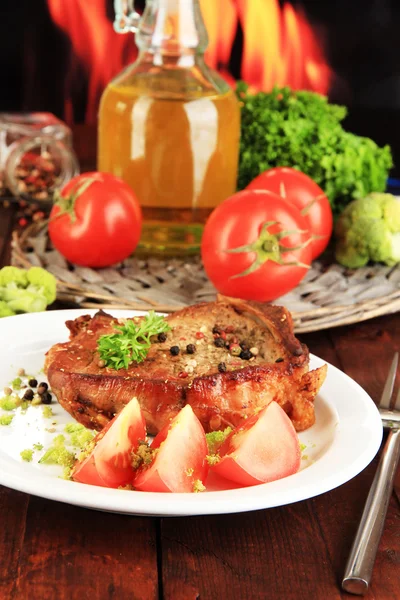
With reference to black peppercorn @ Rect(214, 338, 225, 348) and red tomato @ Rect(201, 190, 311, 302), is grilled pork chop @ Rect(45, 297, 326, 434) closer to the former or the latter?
black peppercorn @ Rect(214, 338, 225, 348)

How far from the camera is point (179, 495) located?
1.28 meters

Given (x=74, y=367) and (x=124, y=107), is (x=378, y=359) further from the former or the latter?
(x=124, y=107)

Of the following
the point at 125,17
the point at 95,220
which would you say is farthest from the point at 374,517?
the point at 125,17

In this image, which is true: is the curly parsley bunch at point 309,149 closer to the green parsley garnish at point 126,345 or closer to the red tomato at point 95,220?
the red tomato at point 95,220

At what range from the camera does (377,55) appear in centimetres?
459

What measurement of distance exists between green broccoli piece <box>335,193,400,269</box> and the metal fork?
36.4 inches

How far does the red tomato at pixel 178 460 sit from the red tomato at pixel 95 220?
1.13 metres

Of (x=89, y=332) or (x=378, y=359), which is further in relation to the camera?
(x=378, y=359)

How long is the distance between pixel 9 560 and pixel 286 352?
674 mm

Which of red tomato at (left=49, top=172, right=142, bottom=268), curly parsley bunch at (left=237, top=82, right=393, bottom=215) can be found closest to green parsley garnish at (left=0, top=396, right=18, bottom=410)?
red tomato at (left=49, top=172, right=142, bottom=268)

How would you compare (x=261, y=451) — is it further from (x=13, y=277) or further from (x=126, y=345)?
(x=13, y=277)

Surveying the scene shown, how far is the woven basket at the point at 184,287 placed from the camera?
7.49ft

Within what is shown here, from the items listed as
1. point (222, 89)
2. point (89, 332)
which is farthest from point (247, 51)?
point (89, 332)

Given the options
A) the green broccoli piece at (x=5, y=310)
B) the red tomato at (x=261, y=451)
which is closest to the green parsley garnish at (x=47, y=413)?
the red tomato at (x=261, y=451)
